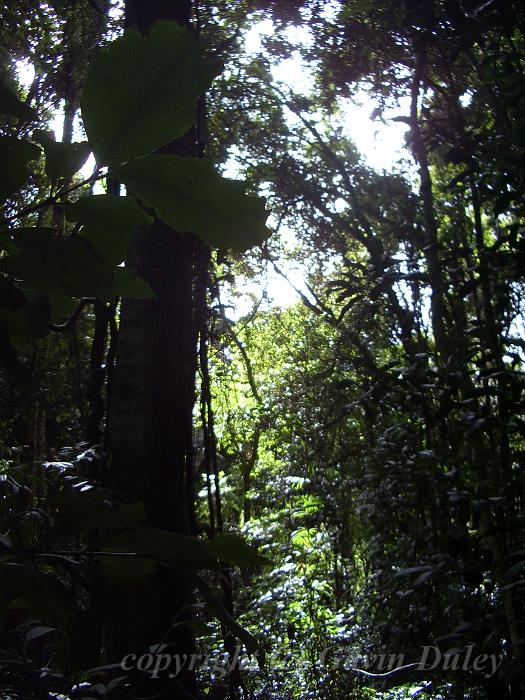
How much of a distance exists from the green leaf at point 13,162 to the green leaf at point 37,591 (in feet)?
0.61

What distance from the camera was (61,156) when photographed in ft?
1.06

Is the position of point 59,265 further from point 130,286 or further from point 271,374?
point 271,374

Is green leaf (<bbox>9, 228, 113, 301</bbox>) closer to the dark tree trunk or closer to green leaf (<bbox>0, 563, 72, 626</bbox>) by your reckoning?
green leaf (<bbox>0, 563, 72, 626</bbox>)

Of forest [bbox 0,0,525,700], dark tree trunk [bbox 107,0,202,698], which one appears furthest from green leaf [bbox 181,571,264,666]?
dark tree trunk [bbox 107,0,202,698]

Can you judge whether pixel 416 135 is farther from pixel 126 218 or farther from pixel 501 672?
pixel 126 218

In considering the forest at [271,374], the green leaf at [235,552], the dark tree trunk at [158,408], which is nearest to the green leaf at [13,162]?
the forest at [271,374]

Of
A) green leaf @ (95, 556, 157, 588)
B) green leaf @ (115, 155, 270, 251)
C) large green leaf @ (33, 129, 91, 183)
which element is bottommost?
green leaf @ (95, 556, 157, 588)

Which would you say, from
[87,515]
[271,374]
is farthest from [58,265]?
[271,374]

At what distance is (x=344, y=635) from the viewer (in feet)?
12.2

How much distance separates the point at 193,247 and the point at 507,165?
137cm

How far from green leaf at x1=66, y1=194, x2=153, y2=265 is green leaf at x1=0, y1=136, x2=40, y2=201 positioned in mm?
28

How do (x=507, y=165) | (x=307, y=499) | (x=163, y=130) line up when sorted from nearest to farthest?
1. (x=163, y=130)
2. (x=507, y=165)
3. (x=307, y=499)

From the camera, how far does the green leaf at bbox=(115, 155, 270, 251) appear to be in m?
0.31

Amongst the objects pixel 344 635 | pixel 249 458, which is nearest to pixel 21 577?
pixel 344 635
